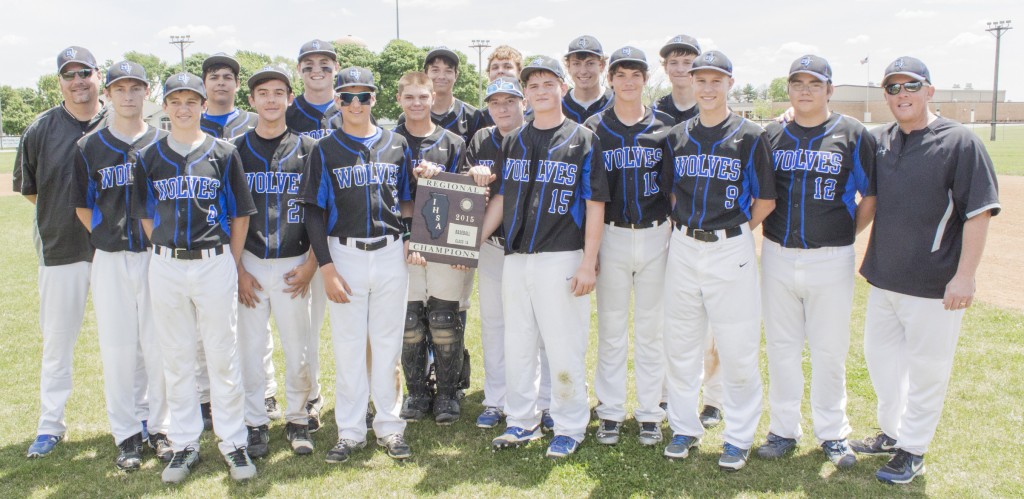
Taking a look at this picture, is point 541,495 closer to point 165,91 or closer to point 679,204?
point 679,204

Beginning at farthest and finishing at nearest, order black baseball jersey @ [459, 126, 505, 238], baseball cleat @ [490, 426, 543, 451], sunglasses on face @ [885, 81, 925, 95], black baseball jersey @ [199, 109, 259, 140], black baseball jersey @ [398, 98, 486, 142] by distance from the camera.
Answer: black baseball jersey @ [398, 98, 486, 142] < black baseball jersey @ [199, 109, 259, 140] < black baseball jersey @ [459, 126, 505, 238] < baseball cleat @ [490, 426, 543, 451] < sunglasses on face @ [885, 81, 925, 95]

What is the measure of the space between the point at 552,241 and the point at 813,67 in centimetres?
183

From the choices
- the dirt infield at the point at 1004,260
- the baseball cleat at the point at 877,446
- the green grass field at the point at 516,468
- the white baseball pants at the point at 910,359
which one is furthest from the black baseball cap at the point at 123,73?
the dirt infield at the point at 1004,260

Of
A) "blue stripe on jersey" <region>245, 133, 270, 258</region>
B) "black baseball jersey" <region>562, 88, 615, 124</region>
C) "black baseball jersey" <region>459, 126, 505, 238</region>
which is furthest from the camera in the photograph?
"black baseball jersey" <region>562, 88, 615, 124</region>

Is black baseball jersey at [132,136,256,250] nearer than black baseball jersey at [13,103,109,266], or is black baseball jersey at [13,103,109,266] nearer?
black baseball jersey at [132,136,256,250]

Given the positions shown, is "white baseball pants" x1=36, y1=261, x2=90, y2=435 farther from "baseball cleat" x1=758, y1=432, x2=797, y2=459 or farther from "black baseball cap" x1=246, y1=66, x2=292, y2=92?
"baseball cleat" x1=758, y1=432, x2=797, y2=459

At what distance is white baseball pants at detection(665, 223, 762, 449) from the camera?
13.6 ft

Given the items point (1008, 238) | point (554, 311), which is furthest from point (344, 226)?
point (1008, 238)

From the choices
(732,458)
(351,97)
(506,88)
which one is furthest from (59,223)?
(732,458)

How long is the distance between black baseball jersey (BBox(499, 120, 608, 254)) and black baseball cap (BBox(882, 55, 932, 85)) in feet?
5.65

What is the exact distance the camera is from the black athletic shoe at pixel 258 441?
4.50m

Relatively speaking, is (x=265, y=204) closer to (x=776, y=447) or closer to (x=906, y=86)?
(x=776, y=447)

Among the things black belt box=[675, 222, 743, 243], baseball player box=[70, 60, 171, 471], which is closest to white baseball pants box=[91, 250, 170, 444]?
Answer: baseball player box=[70, 60, 171, 471]

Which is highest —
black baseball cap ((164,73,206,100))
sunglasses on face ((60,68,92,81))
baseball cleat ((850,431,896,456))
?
sunglasses on face ((60,68,92,81))
